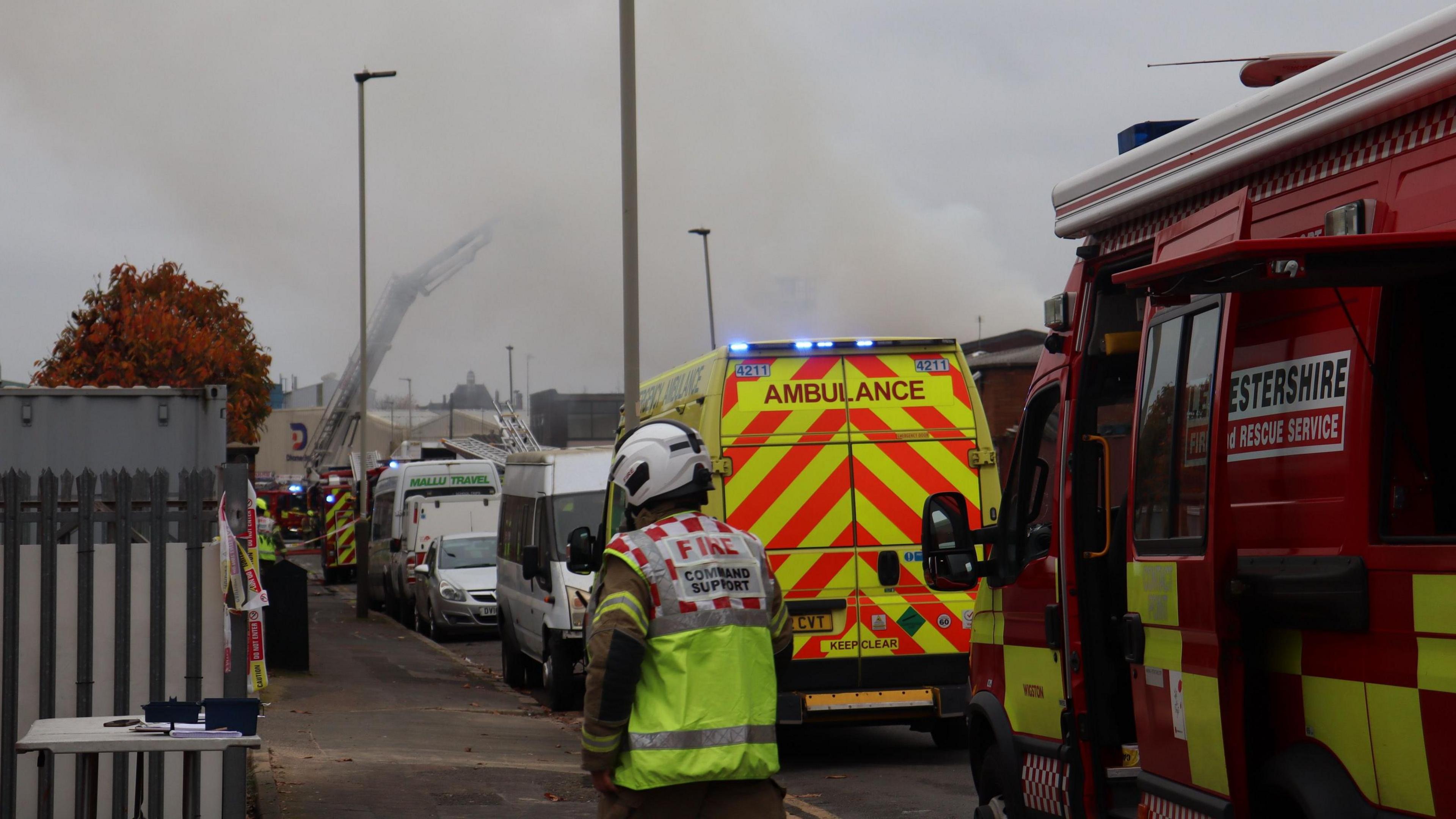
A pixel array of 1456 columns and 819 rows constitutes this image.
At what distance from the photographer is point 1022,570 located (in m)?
6.13

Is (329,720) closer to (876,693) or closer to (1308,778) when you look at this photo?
(876,693)

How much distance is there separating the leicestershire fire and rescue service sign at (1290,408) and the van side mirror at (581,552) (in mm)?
3399

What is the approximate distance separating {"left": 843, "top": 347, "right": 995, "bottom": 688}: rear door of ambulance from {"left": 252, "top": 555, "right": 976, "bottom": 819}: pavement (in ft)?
2.46

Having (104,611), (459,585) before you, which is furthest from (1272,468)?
(459,585)

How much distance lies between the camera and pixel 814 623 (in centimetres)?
988

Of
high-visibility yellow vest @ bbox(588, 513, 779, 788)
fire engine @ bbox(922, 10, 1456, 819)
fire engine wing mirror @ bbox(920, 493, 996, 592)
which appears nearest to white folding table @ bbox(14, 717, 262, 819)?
high-visibility yellow vest @ bbox(588, 513, 779, 788)

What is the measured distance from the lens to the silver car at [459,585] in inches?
832

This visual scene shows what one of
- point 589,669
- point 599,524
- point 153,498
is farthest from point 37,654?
point 599,524

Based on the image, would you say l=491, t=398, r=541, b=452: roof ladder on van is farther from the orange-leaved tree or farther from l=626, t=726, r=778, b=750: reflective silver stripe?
l=626, t=726, r=778, b=750: reflective silver stripe

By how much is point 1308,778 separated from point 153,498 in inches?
188

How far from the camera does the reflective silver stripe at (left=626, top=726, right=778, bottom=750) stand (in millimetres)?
4121

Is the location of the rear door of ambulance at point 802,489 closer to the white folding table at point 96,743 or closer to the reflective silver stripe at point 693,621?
the white folding table at point 96,743

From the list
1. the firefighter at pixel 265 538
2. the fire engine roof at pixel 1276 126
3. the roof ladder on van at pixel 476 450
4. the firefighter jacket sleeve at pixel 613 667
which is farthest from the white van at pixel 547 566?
the roof ladder on van at pixel 476 450

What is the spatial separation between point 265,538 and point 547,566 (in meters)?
6.19
